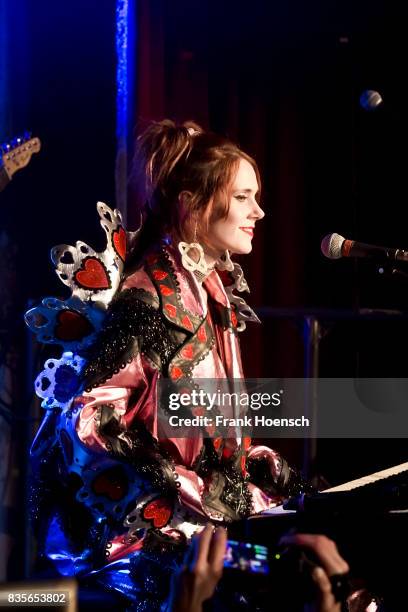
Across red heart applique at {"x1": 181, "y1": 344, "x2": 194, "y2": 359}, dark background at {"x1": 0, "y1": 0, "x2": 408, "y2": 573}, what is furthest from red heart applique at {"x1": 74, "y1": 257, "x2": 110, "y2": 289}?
dark background at {"x1": 0, "y1": 0, "x2": 408, "y2": 573}

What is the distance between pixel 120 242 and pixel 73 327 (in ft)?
0.87

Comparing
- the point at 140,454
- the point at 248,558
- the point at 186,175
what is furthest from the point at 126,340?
the point at 248,558

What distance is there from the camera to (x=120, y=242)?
2.43m

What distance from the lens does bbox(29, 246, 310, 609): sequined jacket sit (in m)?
2.11

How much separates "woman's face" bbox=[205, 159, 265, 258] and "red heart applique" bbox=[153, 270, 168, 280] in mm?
182

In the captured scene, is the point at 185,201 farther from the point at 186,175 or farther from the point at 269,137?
the point at 269,137

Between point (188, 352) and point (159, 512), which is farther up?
point (188, 352)

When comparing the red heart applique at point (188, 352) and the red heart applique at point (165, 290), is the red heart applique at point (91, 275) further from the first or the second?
the red heart applique at point (188, 352)

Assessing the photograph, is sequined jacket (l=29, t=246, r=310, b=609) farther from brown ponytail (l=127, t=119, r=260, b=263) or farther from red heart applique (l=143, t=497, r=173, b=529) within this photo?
brown ponytail (l=127, t=119, r=260, b=263)

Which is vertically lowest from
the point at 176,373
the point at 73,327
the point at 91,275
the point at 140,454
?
the point at 140,454

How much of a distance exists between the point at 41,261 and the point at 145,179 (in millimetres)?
1350

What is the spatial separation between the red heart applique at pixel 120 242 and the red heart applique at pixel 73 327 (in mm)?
205

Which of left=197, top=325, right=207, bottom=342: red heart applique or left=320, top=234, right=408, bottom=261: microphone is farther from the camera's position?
left=197, top=325, right=207, bottom=342: red heart applique

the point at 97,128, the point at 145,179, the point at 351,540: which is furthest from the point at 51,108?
the point at 351,540
